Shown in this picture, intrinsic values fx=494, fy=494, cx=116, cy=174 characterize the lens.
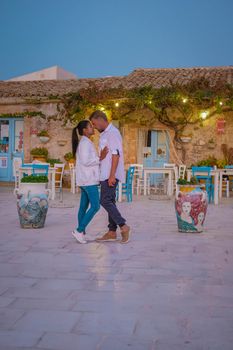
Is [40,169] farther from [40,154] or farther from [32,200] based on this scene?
[40,154]

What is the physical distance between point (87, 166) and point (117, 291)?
210cm

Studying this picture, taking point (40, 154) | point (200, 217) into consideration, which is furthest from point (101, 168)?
point (40, 154)

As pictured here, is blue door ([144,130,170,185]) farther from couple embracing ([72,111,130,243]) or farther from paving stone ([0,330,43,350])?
paving stone ([0,330,43,350])

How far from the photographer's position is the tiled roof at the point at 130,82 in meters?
15.5

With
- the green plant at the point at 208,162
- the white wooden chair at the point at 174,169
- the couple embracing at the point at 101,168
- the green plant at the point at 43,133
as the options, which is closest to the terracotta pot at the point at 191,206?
the couple embracing at the point at 101,168

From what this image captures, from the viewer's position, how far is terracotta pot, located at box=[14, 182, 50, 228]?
20.7ft

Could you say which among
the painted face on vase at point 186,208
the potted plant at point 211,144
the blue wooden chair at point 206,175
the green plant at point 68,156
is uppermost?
the potted plant at point 211,144

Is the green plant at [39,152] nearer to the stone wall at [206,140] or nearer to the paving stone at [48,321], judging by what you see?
the stone wall at [206,140]

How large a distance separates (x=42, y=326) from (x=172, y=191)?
10115mm

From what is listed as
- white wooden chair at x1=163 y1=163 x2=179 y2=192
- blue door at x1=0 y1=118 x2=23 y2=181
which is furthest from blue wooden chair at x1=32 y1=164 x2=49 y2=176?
blue door at x1=0 y1=118 x2=23 y2=181

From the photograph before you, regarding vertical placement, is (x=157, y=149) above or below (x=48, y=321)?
above

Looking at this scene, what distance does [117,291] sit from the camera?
3.46 metres

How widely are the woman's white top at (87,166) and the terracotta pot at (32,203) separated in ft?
3.82

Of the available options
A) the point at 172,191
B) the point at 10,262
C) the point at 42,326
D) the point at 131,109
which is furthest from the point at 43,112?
the point at 42,326
